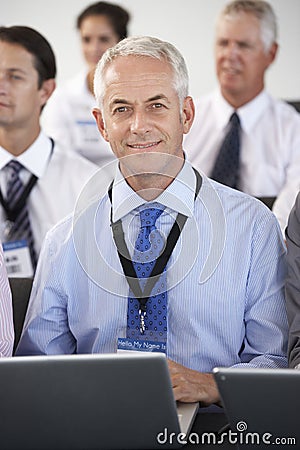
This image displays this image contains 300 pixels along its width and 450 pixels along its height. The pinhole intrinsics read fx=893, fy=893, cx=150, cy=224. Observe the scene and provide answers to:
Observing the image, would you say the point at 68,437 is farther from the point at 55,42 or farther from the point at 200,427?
the point at 55,42

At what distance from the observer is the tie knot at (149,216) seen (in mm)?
2121

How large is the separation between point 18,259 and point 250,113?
1573 mm

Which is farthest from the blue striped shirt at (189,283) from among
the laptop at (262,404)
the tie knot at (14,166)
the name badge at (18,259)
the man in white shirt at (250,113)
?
the man in white shirt at (250,113)

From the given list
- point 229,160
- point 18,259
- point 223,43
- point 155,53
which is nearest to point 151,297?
point 155,53

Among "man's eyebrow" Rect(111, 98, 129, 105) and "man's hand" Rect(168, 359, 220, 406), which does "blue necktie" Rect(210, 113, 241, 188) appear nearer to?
"man's eyebrow" Rect(111, 98, 129, 105)

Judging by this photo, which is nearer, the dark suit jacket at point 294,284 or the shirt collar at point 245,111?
the dark suit jacket at point 294,284

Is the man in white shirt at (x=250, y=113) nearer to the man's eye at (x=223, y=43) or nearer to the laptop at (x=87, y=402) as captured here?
the man's eye at (x=223, y=43)

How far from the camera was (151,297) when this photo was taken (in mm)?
2072

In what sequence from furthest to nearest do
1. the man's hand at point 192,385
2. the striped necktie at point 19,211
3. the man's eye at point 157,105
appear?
the striped necktie at point 19,211, the man's eye at point 157,105, the man's hand at point 192,385

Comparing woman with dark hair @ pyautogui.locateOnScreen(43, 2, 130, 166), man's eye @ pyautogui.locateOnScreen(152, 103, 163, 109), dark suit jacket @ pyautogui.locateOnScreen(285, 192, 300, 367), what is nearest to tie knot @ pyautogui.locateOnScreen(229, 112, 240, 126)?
woman with dark hair @ pyautogui.locateOnScreen(43, 2, 130, 166)

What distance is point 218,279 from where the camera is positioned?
2.10 meters

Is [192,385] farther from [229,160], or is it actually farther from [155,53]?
[229,160]

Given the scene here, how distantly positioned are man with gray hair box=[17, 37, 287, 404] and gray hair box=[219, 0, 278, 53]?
222 centimetres

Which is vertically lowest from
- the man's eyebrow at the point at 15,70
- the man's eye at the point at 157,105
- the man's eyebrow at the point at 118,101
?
the man's eye at the point at 157,105
